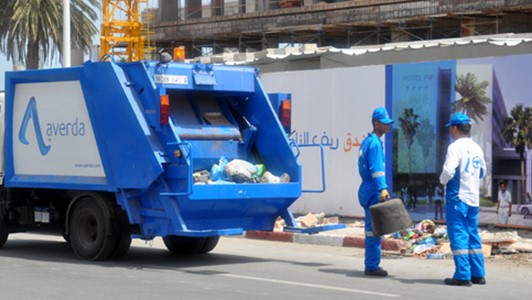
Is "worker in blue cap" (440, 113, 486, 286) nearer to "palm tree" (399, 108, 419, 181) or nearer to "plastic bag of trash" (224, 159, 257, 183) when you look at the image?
"plastic bag of trash" (224, 159, 257, 183)

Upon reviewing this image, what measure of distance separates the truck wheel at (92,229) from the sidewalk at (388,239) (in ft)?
13.7

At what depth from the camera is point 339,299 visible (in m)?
10.1

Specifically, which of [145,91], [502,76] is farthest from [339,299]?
[502,76]

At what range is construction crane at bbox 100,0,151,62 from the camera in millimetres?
60281

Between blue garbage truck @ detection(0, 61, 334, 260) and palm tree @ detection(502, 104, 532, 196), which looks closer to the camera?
blue garbage truck @ detection(0, 61, 334, 260)

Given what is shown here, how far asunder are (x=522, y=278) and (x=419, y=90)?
19.3ft

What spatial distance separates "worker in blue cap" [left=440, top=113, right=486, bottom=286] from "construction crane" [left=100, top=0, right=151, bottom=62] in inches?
1932

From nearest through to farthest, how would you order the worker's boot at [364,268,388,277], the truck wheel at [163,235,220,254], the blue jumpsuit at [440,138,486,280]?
the blue jumpsuit at [440,138,486,280]
the worker's boot at [364,268,388,277]
the truck wheel at [163,235,220,254]

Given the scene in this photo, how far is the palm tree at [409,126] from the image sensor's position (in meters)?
17.6

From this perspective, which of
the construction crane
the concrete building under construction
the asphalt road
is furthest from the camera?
the construction crane

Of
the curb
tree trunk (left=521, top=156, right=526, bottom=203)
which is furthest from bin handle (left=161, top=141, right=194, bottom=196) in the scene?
tree trunk (left=521, top=156, right=526, bottom=203)

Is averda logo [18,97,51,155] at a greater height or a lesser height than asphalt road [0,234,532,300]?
greater

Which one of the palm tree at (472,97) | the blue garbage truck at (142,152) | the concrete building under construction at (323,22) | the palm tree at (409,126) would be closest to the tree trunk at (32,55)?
the concrete building under construction at (323,22)

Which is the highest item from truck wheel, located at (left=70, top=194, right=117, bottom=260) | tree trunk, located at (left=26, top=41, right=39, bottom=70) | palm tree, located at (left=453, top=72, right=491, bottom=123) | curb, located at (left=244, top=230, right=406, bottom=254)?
tree trunk, located at (left=26, top=41, right=39, bottom=70)
